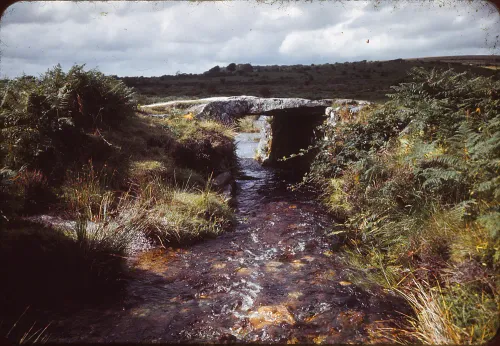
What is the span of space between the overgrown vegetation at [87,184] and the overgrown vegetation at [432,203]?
9.83ft

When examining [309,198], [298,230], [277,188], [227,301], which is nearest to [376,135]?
[309,198]

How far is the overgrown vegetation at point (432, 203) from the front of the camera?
301 centimetres

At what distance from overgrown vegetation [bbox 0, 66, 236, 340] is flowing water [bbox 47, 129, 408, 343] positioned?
50 cm

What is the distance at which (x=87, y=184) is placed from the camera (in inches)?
234

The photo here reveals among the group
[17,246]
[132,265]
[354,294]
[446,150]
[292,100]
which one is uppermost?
[292,100]

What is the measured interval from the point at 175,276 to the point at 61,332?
1.71 m

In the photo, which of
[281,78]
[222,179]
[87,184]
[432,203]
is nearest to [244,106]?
[222,179]

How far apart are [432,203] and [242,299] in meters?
3.00

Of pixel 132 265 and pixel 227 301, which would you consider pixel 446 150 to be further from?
pixel 132 265

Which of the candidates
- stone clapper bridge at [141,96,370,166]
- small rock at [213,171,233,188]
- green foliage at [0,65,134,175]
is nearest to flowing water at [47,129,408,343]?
small rock at [213,171,233,188]

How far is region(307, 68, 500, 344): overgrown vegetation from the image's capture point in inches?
119

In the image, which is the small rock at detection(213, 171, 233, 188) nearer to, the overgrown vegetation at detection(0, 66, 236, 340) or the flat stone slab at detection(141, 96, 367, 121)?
the overgrown vegetation at detection(0, 66, 236, 340)

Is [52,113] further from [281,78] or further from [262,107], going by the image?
[281,78]

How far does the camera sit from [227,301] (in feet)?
13.1
